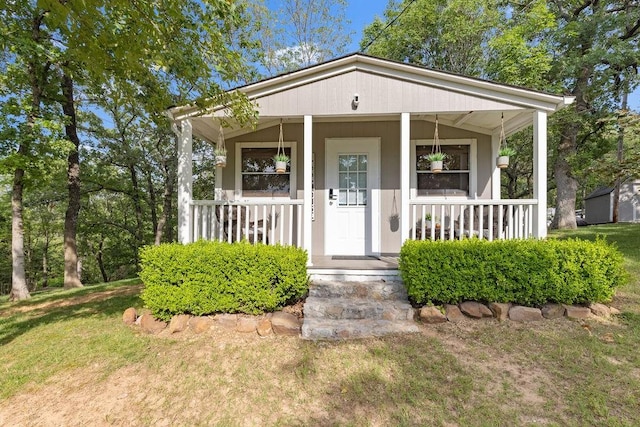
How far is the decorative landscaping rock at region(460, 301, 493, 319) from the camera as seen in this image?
3617 mm

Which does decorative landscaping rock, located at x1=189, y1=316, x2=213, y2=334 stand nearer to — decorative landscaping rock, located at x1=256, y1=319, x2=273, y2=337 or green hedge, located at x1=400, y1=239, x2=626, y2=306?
decorative landscaping rock, located at x1=256, y1=319, x2=273, y2=337

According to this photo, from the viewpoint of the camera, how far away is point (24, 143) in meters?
6.50

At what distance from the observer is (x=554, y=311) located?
3602 millimetres

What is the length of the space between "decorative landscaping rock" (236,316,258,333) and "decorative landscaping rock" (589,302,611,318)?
3899mm

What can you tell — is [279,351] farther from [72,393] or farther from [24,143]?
[24,143]

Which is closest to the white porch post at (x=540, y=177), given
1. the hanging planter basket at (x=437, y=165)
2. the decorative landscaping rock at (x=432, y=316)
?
the hanging planter basket at (x=437, y=165)

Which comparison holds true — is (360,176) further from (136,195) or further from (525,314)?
(136,195)

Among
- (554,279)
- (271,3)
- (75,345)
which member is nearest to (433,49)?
(271,3)

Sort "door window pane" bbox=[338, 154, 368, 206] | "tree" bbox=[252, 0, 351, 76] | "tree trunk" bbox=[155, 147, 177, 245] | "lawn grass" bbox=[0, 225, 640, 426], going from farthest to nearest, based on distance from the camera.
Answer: "tree trunk" bbox=[155, 147, 177, 245] < "tree" bbox=[252, 0, 351, 76] < "door window pane" bbox=[338, 154, 368, 206] < "lawn grass" bbox=[0, 225, 640, 426]

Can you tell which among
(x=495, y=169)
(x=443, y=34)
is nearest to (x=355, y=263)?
(x=495, y=169)

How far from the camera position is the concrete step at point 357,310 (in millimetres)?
3664

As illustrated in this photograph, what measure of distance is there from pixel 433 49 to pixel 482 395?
42.2ft

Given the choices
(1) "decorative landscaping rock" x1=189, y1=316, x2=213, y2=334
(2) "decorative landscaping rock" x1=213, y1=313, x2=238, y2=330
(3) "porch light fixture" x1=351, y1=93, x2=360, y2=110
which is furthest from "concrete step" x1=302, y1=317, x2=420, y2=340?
(3) "porch light fixture" x1=351, y1=93, x2=360, y2=110

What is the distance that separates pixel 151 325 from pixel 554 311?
472cm
